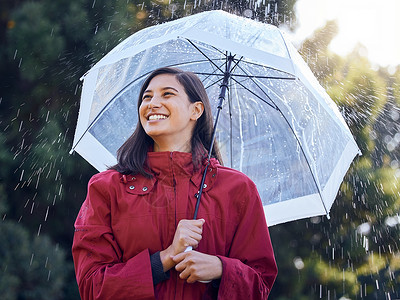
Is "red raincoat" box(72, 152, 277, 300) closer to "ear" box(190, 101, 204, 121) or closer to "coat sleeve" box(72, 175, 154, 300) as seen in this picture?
"coat sleeve" box(72, 175, 154, 300)

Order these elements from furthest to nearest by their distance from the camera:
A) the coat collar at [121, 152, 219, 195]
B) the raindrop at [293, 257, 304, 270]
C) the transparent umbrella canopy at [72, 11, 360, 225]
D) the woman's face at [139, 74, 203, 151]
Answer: the raindrop at [293, 257, 304, 270] < the transparent umbrella canopy at [72, 11, 360, 225] < the woman's face at [139, 74, 203, 151] < the coat collar at [121, 152, 219, 195]

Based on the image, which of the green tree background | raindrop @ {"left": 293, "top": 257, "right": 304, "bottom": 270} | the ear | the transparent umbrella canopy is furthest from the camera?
raindrop @ {"left": 293, "top": 257, "right": 304, "bottom": 270}

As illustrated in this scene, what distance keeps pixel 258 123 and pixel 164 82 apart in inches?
27.4

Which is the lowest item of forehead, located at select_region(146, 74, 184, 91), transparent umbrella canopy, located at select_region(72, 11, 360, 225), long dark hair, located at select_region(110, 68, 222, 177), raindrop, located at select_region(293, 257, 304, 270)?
raindrop, located at select_region(293, 257, 304, 270)

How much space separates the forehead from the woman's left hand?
0.63 metres

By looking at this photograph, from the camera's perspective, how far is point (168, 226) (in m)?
1.69

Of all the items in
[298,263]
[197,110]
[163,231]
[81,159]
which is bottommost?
[298,263]

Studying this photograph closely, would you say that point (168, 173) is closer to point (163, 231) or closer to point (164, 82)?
point (163, 231)

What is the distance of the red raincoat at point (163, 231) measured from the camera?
63.2 inches

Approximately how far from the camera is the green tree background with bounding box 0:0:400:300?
480 centimetres

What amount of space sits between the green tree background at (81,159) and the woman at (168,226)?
3111 millimetres

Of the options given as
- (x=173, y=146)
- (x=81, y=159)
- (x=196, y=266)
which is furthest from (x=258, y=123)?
(x=81, y=159)

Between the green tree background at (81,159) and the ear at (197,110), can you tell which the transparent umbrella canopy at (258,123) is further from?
the green tree background at (81,159)

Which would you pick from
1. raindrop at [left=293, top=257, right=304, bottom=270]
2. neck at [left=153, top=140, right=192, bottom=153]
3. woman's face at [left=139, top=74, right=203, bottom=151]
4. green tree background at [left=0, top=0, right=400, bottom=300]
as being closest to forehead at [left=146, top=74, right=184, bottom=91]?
woman's face at [left=139, top=74, right=203, bottom=151]
